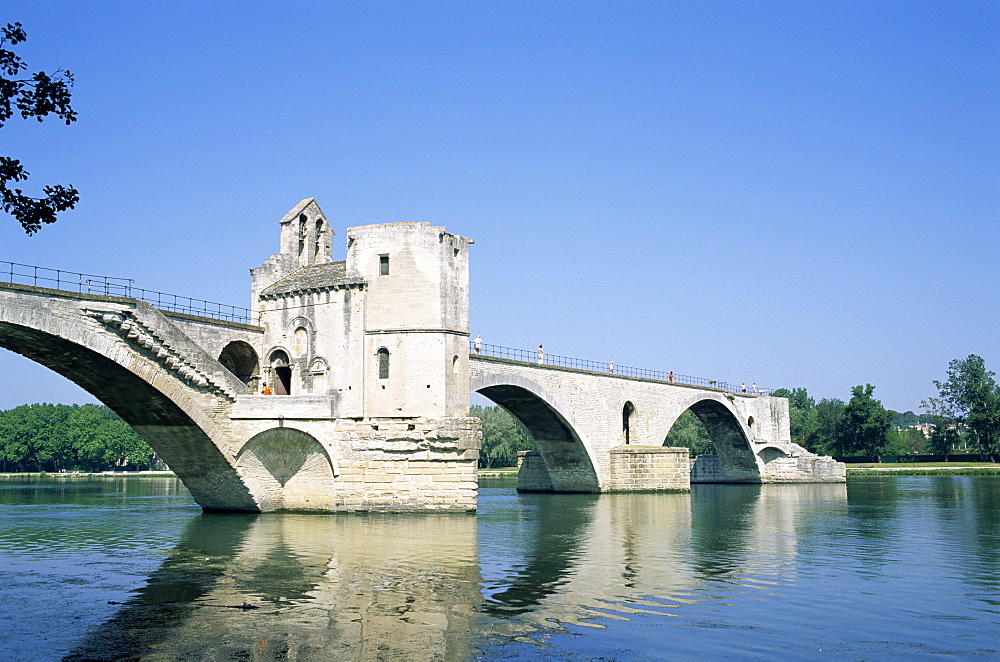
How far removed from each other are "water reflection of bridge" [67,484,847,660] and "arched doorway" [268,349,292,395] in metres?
5.61

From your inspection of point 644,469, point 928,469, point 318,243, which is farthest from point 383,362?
point 928,469

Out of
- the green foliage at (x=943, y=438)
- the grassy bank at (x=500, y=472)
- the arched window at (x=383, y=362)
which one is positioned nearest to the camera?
the arched window at (x=383, y=362)

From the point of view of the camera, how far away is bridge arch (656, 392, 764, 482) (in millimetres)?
70062

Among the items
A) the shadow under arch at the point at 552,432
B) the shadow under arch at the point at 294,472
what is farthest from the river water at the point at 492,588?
the shadow under arch at the point at 552,432

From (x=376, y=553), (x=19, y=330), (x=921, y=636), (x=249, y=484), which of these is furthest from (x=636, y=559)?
(x=19, y=330)

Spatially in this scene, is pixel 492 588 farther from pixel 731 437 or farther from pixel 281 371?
pixel 731 437

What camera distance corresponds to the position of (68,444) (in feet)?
355

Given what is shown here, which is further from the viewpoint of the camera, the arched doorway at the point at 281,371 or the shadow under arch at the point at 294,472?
the arched doorway at the point at 281,371

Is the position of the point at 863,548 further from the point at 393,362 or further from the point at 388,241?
the point at 388,241

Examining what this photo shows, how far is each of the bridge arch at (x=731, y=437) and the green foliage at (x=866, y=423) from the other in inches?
1220

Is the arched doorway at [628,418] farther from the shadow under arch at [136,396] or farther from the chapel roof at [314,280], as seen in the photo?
the shadow under arch at [136,396]

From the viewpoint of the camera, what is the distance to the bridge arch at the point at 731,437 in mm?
70062

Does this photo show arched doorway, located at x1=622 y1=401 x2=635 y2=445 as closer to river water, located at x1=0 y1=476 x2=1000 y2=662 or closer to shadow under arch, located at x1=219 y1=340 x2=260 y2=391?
river water, located at x1=0 y1=476 x2=1000 y2=662

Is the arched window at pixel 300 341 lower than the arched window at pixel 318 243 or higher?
lower
